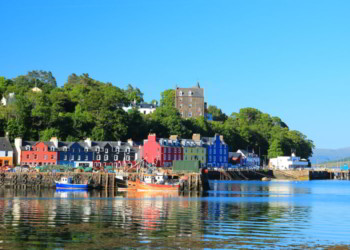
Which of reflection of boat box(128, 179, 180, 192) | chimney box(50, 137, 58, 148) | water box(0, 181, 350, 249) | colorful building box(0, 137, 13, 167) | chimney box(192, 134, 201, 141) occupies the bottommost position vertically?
water box(0, 181, 350, 249)

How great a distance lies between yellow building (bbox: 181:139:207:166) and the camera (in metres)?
136

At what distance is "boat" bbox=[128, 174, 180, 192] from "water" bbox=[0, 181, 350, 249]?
20.2 metres

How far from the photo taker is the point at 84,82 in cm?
18438

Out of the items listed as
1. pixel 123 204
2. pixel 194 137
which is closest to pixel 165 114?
pixel 194 137

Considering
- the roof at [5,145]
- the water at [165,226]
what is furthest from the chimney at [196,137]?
the water at [165,226]

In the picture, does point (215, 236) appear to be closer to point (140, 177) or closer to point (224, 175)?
point (140, 177)

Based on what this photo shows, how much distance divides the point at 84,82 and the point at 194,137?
55609 mm

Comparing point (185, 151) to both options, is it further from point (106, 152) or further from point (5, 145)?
point (5, 145)

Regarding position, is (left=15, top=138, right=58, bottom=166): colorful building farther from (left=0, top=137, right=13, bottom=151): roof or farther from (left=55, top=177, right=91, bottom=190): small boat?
(left=55, top=177, right=91, bottom=190): small boat

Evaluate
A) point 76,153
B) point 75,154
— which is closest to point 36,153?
point 75,154

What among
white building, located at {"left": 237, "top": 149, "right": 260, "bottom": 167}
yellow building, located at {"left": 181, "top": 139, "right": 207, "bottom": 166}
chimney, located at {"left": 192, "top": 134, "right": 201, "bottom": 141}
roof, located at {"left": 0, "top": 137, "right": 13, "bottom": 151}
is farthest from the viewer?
white building, located at {"left": 237, "top": 149, "right": 260, "bottom": 167}

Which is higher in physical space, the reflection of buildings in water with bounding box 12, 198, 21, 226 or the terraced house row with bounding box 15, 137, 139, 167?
the terraced house row with bounding box 15, 137, 139, 167

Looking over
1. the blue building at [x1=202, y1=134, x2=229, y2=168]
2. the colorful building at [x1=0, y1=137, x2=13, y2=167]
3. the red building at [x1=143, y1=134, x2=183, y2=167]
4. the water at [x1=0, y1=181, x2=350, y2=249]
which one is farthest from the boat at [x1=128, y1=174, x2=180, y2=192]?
the blue building at [x1=202, y1=134, x2=229, y2=168]

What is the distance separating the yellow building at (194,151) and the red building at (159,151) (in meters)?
4.65
